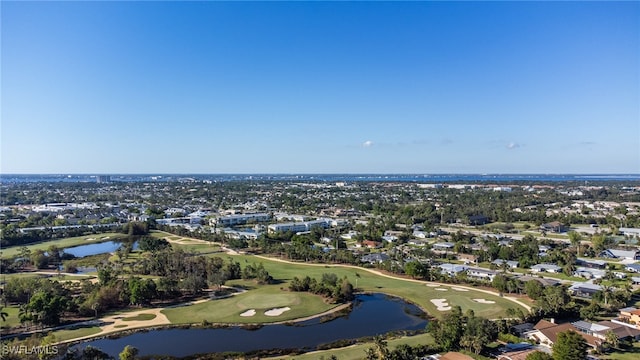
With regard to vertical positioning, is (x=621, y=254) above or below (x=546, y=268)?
above

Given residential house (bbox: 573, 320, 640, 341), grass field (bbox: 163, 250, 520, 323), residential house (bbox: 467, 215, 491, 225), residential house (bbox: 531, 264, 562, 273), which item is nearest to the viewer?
residential house (bbox: 573, 320, 640, 341)

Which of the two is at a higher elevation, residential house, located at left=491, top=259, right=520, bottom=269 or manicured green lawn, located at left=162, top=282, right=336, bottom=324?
residential house, located at left=491, top=259, right=520, bottom=269

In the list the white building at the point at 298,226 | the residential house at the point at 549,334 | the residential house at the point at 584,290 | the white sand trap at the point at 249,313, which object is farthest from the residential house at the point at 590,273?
the white building at the point at 298,226

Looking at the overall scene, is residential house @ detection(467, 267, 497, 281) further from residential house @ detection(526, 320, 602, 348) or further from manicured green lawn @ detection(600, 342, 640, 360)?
manicured green lawn @ detection(600, 342, 640, 360)

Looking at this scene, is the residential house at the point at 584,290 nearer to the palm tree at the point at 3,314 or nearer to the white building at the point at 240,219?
the palm tree at the point at 3,314

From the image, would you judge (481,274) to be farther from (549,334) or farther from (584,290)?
(549,334)

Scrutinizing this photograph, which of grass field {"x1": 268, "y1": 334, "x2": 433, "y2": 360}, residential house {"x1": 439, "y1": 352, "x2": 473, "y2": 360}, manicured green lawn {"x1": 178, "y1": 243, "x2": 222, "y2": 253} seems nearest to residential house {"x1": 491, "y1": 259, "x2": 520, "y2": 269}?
grass field {"x1": 268, "y1": 334, "x2": 433, "y2": 360}

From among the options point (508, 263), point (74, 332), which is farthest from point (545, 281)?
point (74, 332)
